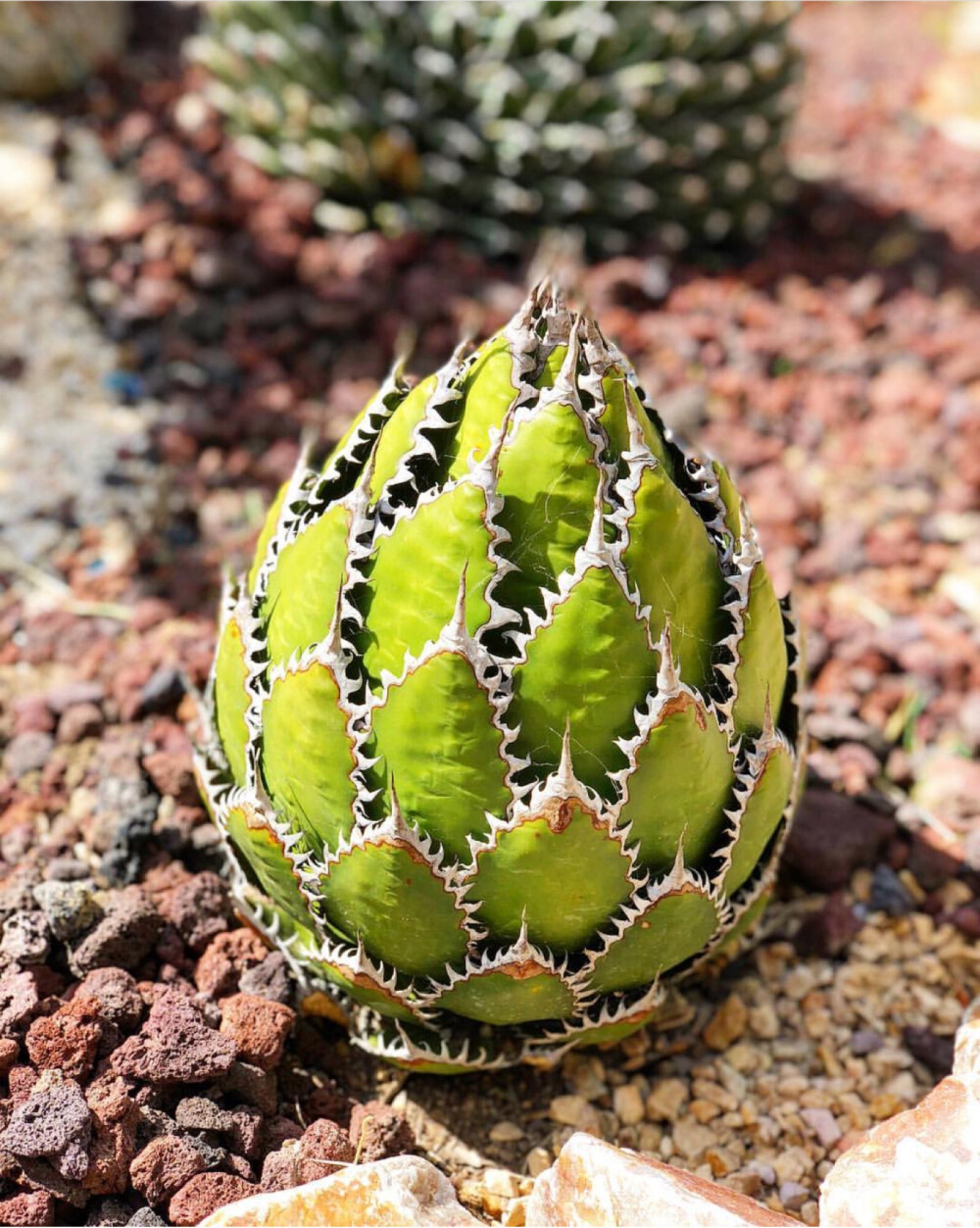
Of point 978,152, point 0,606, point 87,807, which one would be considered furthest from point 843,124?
point 87,807

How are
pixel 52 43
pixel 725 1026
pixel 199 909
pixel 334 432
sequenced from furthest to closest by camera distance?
1. pixel 52 43
2. pixel 334 432
3. pixel 725 1026
4. pixel 199 909

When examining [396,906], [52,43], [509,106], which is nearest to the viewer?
[396,906]

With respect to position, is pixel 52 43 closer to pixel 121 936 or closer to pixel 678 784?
pixel 121 936

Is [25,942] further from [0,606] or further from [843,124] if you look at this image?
[843,124]

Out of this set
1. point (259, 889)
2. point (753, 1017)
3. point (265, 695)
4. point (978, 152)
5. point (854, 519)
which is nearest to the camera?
point (265, 695)

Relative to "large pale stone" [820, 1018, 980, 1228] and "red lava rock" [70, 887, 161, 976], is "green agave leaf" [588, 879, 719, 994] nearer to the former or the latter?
"large pale stone" [820, 1018, 980, 1228]

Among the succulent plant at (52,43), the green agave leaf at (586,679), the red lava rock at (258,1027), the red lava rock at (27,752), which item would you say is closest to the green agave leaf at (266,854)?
the red lava rock at (258,1027)

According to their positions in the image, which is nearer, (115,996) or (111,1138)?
(111,1138)

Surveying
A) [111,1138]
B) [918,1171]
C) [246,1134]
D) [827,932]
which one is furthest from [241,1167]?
[827,932]
